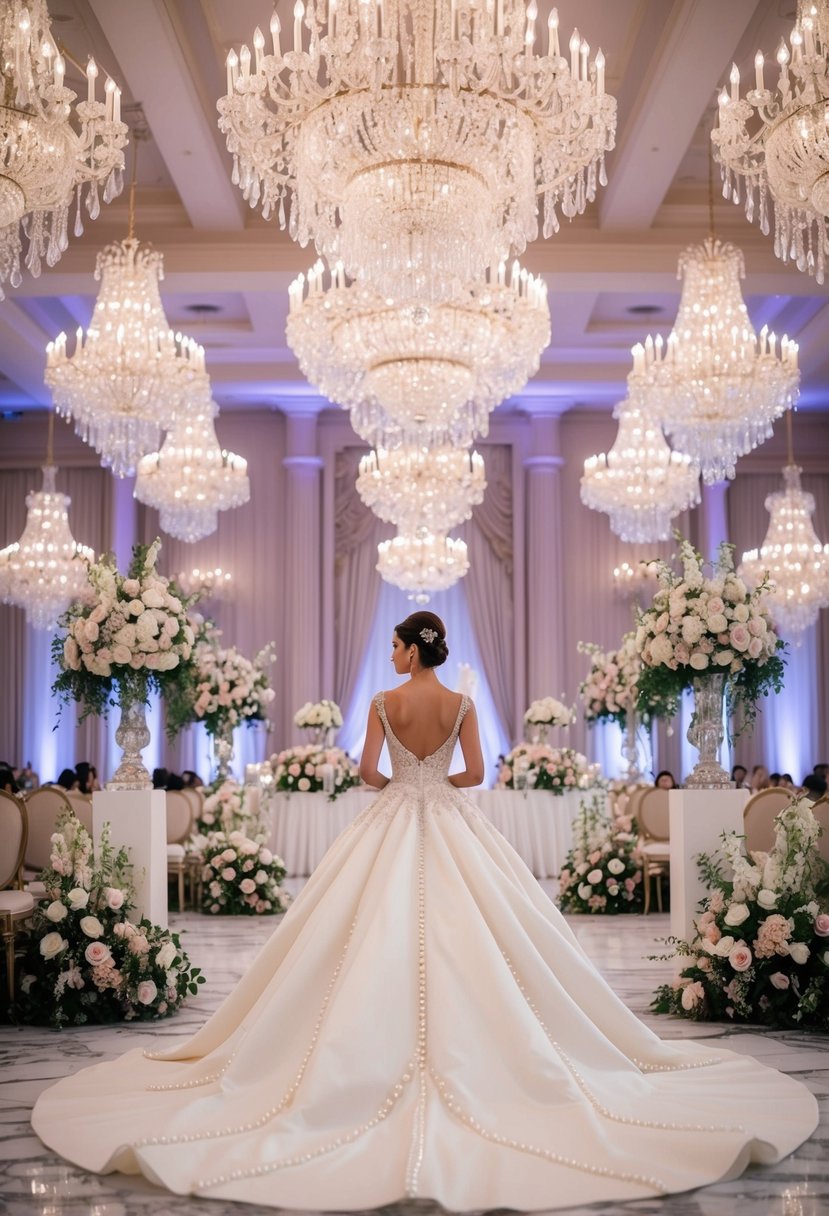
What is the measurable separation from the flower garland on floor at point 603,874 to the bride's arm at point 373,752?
569 centimetres

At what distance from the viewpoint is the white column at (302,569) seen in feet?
51.5

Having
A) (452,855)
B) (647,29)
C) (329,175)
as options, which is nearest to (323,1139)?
(452,855)

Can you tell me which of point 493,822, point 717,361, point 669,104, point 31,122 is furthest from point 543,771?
point 31,122

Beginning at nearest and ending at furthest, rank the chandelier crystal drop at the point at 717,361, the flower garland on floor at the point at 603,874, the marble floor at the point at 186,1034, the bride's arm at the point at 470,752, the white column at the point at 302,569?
the marble floor at the point at 186,1034
the bride's arm at the point at 470,752
the chandelier crystal drop at the point at 717,361
the flower garland on floor at the point at 603,874
the white column at the point at 302,569

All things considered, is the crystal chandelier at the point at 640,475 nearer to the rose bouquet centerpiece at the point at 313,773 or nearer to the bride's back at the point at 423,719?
the rose bouquet centerpiece at the point at 313,773

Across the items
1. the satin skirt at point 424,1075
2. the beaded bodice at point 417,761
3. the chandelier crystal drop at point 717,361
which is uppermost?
the chandelier crystal drop at point 717,361

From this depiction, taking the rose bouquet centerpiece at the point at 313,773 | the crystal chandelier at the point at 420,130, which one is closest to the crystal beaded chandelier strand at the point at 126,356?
the crystal chandelier at the point at 420,130

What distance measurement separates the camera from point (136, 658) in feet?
20.2

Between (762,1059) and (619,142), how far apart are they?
7.22m

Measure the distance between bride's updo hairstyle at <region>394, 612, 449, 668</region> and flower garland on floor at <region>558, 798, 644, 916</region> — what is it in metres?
5.76

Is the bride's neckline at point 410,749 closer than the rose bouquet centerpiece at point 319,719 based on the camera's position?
Yes

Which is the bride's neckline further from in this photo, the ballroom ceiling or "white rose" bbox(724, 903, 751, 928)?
the ballroom ceiling

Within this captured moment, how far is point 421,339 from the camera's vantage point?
9328 millimetres

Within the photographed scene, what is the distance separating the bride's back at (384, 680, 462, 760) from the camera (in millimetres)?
4621
